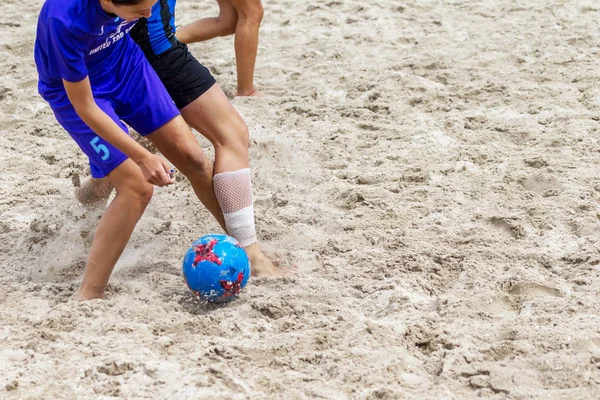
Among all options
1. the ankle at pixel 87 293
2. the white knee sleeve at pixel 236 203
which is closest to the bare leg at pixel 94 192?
the white knee sleeve at pixel 236 203

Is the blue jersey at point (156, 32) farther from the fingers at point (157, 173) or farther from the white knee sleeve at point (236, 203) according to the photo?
the fingers at point (157, 173)

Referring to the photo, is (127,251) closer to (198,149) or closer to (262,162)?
(198,149)

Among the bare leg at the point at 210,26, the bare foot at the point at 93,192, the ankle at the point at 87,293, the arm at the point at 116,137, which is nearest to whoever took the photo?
the arm at the point at 116,137

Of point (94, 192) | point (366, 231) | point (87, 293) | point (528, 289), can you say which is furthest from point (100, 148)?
point (528, 289)

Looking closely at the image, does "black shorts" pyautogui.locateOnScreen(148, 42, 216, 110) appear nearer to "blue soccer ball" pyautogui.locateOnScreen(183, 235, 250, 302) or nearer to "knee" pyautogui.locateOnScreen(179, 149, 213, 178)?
"knee" pyautogui.locateOnScreen(179, 149, 213, 178)

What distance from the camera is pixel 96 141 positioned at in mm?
3412

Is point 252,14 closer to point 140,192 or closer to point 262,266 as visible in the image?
point 262,266

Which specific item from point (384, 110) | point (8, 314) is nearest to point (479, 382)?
point (8, 314)

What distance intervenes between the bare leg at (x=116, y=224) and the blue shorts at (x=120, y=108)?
7 cm

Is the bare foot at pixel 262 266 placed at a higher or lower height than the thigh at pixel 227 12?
lower

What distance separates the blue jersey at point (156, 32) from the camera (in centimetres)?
383

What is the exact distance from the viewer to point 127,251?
4086mm

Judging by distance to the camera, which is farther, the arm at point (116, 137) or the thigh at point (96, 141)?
the thigh at point (96, 141)

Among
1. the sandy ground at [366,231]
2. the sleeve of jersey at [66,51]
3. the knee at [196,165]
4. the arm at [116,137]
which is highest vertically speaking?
the sleeve of jersey at [66,51]
